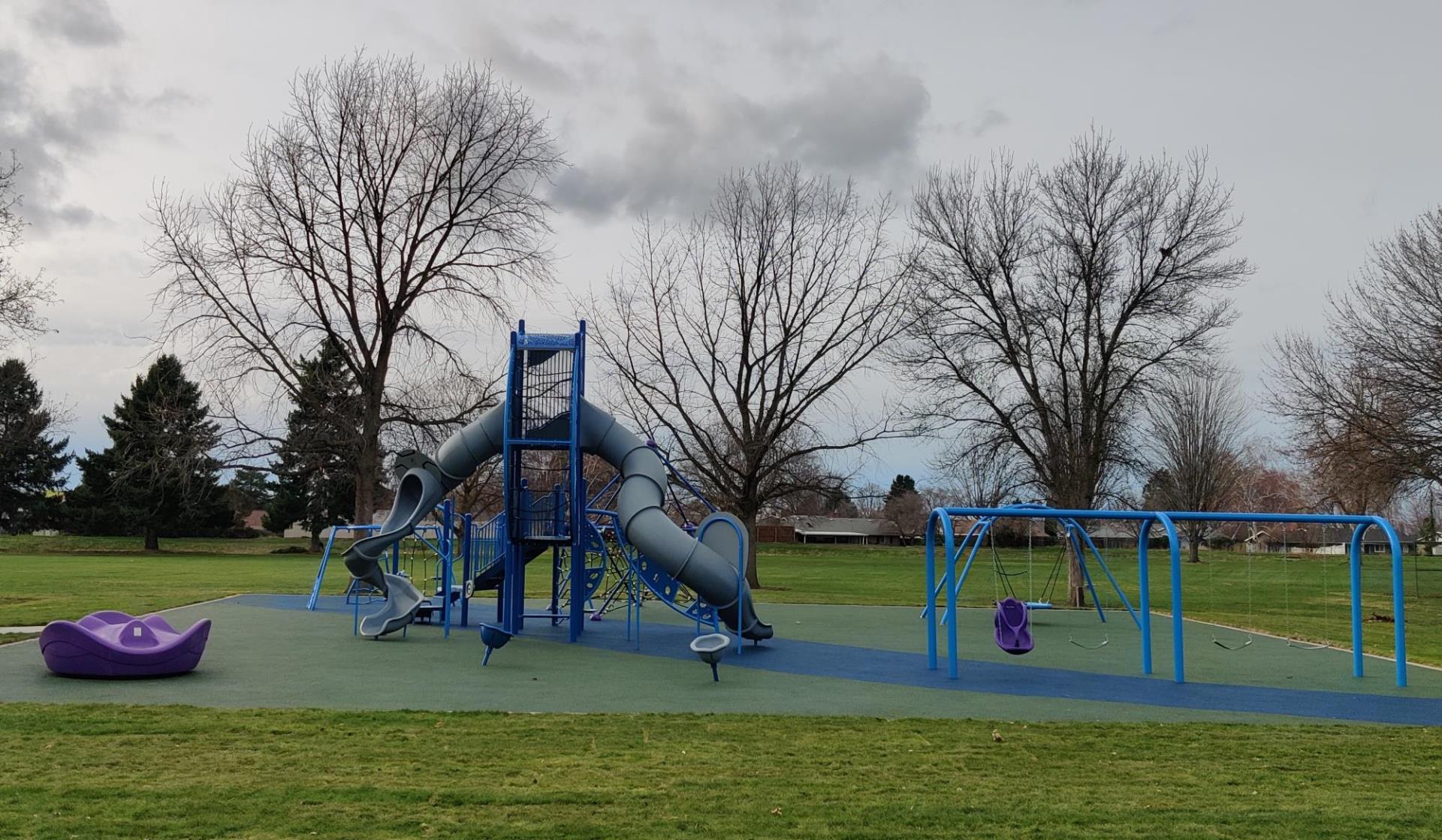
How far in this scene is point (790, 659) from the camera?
48.4 feet

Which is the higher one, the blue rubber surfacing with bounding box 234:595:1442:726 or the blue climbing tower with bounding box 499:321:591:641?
the blue climbing tower with bounding box 499:321:591:641

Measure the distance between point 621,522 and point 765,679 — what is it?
14.5 ft

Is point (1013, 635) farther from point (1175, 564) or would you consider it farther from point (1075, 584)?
point (1075, 584)

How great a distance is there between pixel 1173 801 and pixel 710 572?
9.19 m

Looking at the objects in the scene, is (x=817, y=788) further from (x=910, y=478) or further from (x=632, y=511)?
(x=910, y=478)

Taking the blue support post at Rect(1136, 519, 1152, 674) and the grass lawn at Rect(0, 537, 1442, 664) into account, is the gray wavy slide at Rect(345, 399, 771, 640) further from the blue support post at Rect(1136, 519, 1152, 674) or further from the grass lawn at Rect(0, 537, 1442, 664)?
the grass lawn at Rect(0, 537, 1442, 664)

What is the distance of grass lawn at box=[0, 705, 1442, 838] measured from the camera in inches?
244

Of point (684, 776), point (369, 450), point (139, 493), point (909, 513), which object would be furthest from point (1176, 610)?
point (909, 513)

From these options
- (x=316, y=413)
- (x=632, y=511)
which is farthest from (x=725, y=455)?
(x=632, y=511)

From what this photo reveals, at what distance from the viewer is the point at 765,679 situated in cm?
1279

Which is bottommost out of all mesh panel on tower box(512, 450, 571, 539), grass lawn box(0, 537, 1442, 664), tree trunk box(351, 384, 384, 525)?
grass lawn box(0, 537, 1442, 664)

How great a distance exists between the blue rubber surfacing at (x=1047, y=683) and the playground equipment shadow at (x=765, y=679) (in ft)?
0.12

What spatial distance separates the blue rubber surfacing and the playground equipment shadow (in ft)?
0.12

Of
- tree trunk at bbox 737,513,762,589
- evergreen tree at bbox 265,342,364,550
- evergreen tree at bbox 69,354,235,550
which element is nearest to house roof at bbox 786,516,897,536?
evergreen tree at bbox 69,354,235,550
